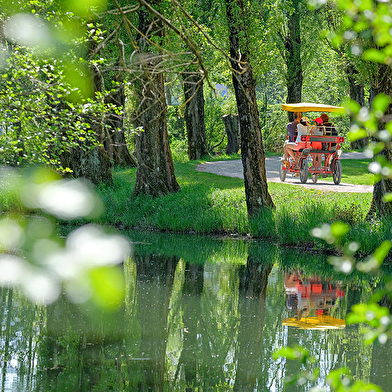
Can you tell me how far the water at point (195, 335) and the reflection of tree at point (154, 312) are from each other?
14 mm

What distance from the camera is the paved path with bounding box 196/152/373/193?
16688 millimetres

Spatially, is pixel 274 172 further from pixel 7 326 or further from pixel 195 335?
pixel 7 326

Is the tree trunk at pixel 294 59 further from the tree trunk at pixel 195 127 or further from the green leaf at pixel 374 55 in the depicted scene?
the green leaf at pixel 374 55

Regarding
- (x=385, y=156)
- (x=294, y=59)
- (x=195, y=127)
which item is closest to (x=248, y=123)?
(x=385, y=156)

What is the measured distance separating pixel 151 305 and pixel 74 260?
7.14 metres

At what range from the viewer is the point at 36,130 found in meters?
7.16

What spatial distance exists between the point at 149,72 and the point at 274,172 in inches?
696

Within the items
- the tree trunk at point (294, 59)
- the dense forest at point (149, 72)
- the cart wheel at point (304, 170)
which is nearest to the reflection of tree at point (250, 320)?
the dense forest at point (149, 72)

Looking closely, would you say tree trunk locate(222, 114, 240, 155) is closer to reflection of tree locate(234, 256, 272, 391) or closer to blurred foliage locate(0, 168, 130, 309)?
reflection of tree locate(234, 256, 272, 391)

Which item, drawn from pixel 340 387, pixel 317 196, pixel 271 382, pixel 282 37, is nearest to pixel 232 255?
pixel 317 196

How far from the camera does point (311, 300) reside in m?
8.77

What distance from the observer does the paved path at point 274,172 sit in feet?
54.7

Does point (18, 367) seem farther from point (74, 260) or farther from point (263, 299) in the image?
point (74, 260)

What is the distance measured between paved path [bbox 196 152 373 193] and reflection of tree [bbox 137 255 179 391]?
6509 mm
